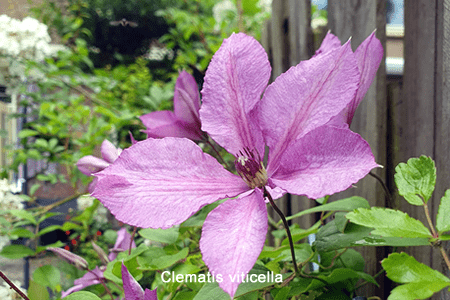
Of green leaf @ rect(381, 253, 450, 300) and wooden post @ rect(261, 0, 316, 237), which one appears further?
wooden post @ rect(261, 0, 316, 237)

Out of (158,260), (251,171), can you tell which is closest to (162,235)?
(158,260)

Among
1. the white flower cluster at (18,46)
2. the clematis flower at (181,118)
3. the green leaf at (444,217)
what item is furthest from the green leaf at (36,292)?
the white flower cluster at (18,46)

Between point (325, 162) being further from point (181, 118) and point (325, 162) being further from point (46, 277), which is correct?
point (46, 277)

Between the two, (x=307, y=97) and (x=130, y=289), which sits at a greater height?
(x=307, y=97)

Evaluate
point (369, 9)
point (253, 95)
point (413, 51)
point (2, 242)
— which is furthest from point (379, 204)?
point (2, 242)

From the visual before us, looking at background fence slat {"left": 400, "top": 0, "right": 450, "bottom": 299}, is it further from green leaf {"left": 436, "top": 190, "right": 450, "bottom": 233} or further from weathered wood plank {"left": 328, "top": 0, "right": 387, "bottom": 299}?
green leaf {"left": 436, "top": 190, "right": 450, "bottom": 233}

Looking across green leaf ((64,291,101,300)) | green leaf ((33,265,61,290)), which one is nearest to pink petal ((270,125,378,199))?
green leaf ((64,291,101,300))

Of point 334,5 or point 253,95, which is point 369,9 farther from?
point 253,95
